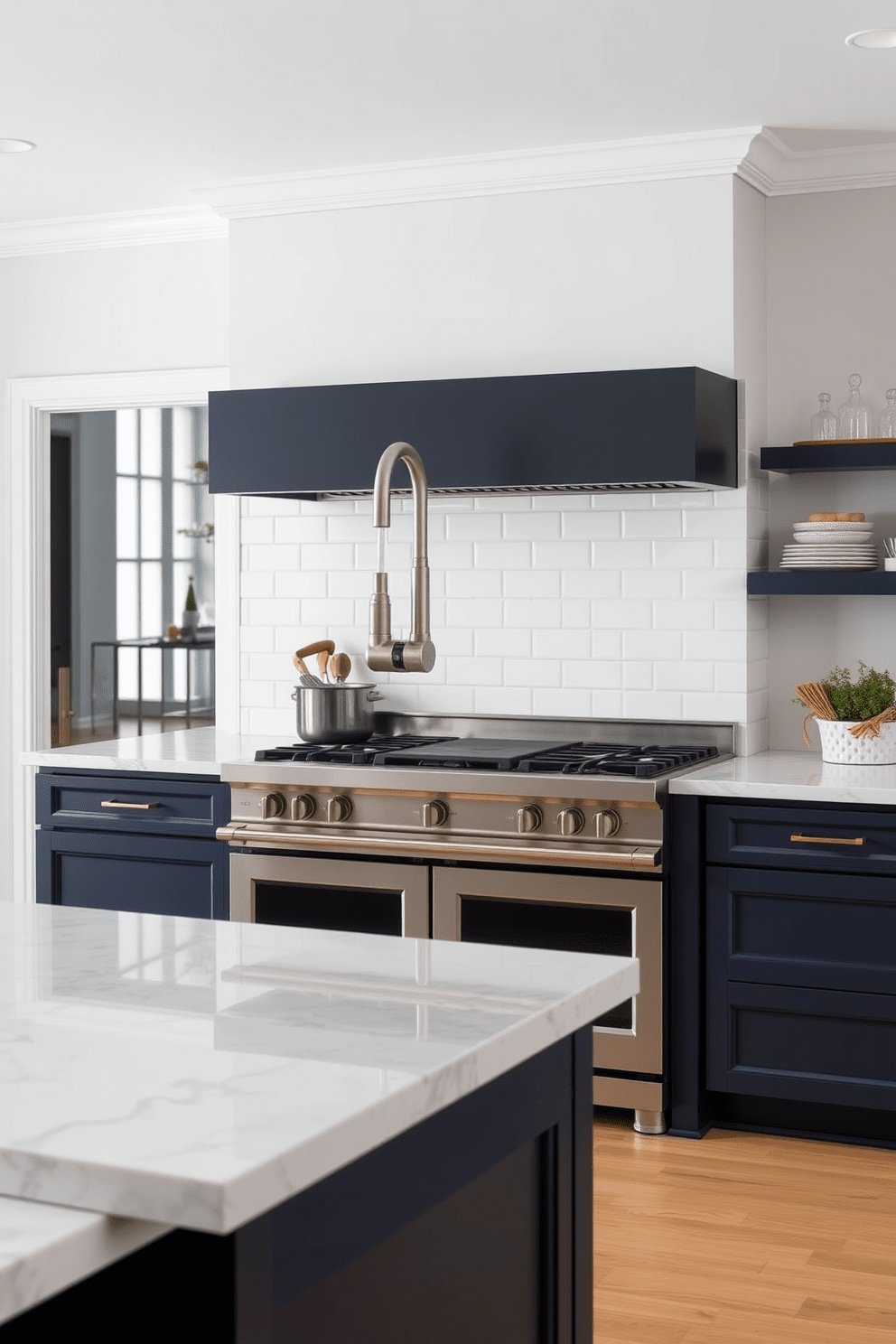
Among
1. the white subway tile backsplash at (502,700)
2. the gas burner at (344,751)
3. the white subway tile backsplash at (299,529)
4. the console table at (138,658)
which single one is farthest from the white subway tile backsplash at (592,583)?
the console table at (138,658)

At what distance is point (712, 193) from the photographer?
4.46 meters

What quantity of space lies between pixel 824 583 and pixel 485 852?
1266mm

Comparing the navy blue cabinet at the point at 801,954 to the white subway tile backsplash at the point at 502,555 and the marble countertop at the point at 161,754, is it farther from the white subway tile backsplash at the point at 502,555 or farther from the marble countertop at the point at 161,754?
the marble countertop at the point at 161,754

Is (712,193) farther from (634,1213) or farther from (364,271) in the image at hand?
(634,1213)

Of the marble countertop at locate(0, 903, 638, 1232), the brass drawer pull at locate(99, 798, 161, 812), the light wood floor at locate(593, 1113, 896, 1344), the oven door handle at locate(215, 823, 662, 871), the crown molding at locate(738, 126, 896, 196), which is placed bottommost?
the light wood floor at locate(593, 1113, 896, 1344)

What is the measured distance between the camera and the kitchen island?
120 centimetres

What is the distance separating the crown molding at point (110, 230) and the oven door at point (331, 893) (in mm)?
2297

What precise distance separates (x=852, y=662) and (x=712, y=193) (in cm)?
146

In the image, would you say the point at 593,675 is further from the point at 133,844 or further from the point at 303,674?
the point at 133,844

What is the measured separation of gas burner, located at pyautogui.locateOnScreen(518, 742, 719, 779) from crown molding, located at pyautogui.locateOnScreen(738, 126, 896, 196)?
1.69 meters

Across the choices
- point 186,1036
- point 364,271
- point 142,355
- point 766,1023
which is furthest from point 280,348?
point 186,1036

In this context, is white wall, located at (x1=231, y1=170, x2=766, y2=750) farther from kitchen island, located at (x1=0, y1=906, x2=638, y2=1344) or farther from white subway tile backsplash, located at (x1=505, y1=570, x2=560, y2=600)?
kitchen island, located at (x1=0, y1=906, x2=638, y2=1344)

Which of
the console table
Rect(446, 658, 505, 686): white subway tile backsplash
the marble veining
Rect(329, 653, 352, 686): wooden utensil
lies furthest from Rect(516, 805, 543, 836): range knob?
the console table

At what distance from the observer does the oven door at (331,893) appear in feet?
13.7
